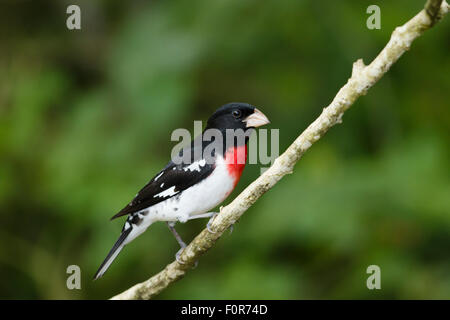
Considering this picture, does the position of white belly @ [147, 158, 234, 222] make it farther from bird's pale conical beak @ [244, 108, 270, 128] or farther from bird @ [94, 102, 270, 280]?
bird's pale conical beak @ [244, 108, 270, 128]

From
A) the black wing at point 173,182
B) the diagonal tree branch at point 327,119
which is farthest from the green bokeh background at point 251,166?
the diagonal tree branch at point 327,119

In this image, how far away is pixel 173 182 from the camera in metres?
3.12

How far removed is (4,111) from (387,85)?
2.95m

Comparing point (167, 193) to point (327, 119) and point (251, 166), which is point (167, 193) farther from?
point (251, 166)

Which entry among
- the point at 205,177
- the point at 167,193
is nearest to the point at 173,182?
the point at 167,193

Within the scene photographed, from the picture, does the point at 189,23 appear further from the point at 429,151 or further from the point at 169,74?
the point at 429,151

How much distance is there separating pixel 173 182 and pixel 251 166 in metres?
1.50

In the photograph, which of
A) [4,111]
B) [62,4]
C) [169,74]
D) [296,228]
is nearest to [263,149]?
[296,228]

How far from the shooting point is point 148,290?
292 cm

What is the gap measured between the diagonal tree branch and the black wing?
373mm

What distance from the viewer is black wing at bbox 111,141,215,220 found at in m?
3.04

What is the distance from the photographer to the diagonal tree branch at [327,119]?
204cm

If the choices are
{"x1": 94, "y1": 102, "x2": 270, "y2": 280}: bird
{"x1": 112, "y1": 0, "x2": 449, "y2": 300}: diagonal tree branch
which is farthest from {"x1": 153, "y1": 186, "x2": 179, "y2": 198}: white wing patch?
{"x1": 112, "y1": 0, "x2": 449, "y2": 300}: diagonal tree branch

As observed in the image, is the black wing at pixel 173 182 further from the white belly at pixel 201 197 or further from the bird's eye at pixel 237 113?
the bird's eye at pixel 237 113
